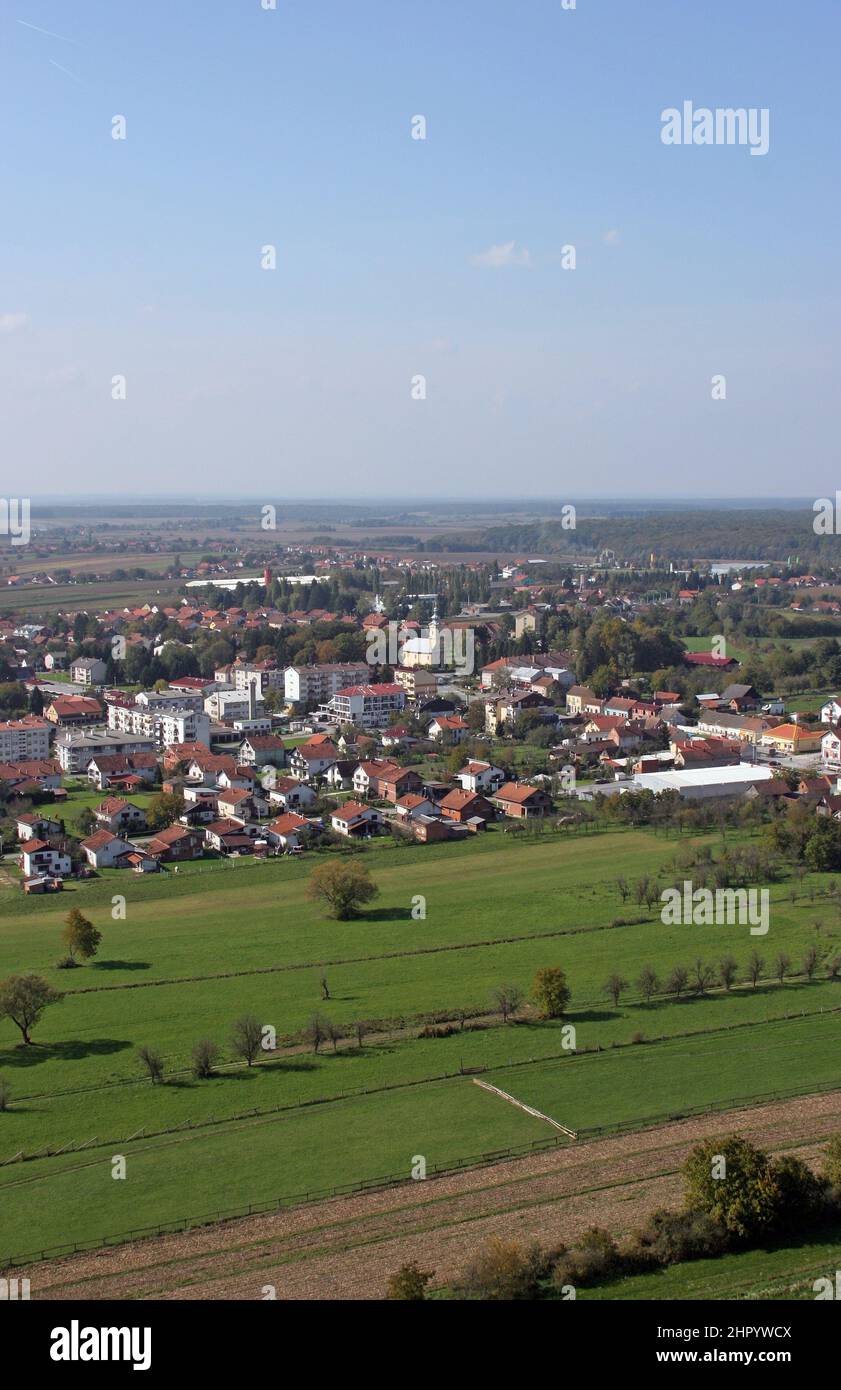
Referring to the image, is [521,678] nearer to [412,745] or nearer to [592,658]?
[592,658]

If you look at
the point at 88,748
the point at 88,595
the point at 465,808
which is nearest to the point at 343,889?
the point at 465,808

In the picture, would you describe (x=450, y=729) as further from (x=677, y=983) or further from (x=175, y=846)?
(x=677, y=983)

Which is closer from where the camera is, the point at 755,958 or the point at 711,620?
the point at 755,958

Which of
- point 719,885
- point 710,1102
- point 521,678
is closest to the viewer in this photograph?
point 710,1102

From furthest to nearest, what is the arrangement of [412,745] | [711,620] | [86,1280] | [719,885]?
[711,620]
[412,745]
[719,885]
[86,1280]

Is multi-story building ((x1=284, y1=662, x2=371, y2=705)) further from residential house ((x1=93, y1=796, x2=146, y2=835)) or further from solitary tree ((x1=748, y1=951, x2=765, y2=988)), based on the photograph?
solitary tree ((x1=748, y1=951, x2=765, y2=988))

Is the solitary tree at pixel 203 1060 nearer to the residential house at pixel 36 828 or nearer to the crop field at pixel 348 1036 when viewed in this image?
the crop field at pixel 348 1036

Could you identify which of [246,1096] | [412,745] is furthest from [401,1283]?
[412,745]

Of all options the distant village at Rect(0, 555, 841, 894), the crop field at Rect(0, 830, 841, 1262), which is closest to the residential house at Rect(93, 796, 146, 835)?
the distant village at Rect(0, 555, 841, 894)
